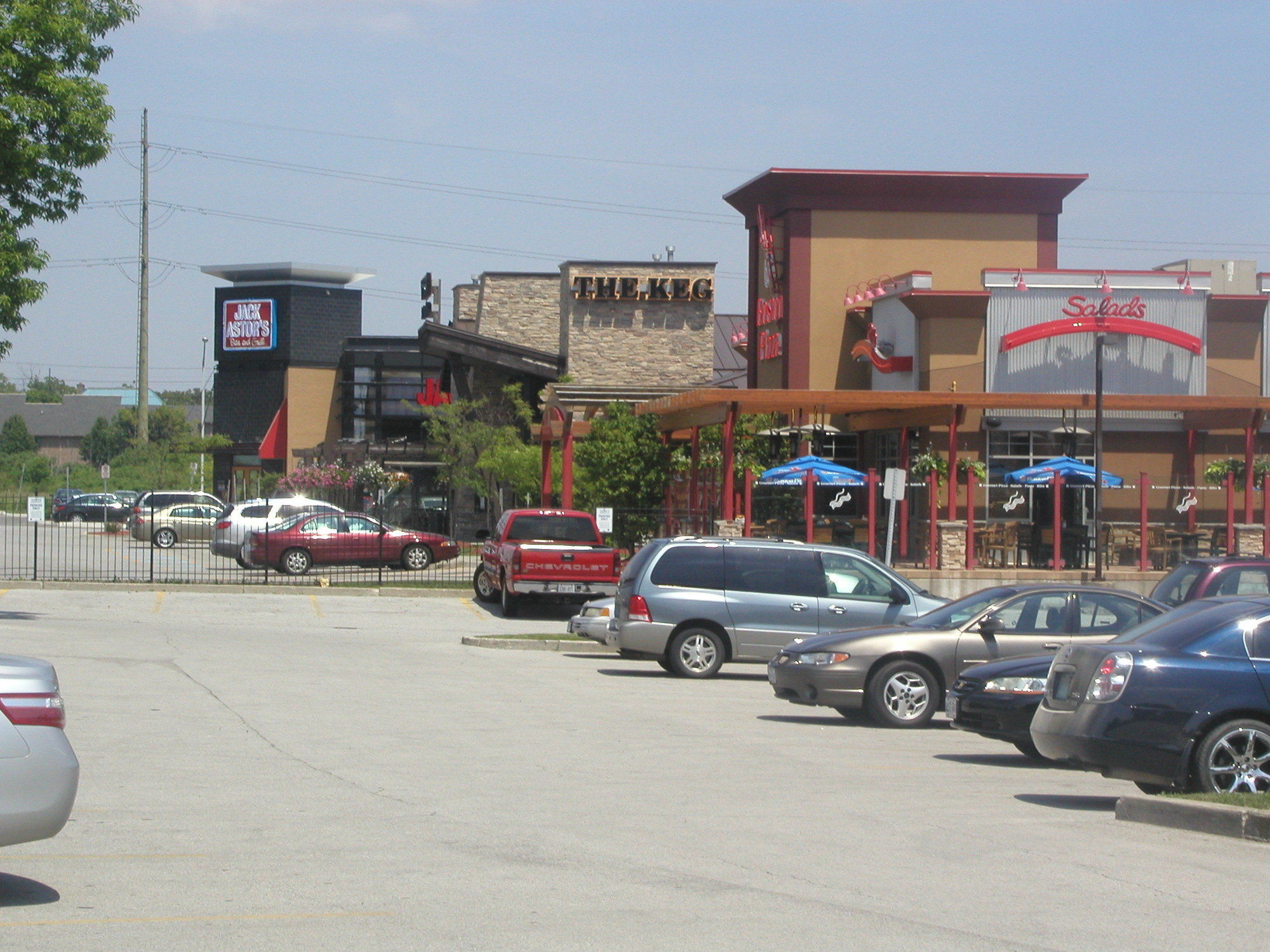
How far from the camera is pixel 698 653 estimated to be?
18.3 meters

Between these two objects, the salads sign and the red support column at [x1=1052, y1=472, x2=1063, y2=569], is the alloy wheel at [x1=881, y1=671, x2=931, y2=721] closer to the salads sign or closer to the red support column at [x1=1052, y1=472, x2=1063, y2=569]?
the red support column at [x1=1052, y1=472, x2=1063, y2=569]

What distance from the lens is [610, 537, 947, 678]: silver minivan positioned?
1791 centimetres

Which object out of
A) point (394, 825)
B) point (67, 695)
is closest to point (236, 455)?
point (67, 695)

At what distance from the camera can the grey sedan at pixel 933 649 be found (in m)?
14.1

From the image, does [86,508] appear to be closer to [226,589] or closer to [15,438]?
[226,589]

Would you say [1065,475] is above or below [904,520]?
above

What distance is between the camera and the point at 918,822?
924cm

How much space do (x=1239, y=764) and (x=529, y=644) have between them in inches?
536

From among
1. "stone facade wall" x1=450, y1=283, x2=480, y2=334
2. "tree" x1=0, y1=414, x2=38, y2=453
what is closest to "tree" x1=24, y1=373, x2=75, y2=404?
"tree" x1=0, y1=414, x2=38, y2=453

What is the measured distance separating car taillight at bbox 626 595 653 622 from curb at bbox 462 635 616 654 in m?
3.67

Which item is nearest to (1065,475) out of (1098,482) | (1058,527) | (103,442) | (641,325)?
(1058,527)

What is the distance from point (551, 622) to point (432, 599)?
4.64m

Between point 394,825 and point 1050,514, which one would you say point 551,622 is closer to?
point 1050,514

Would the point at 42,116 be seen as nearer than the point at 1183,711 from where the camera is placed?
No
